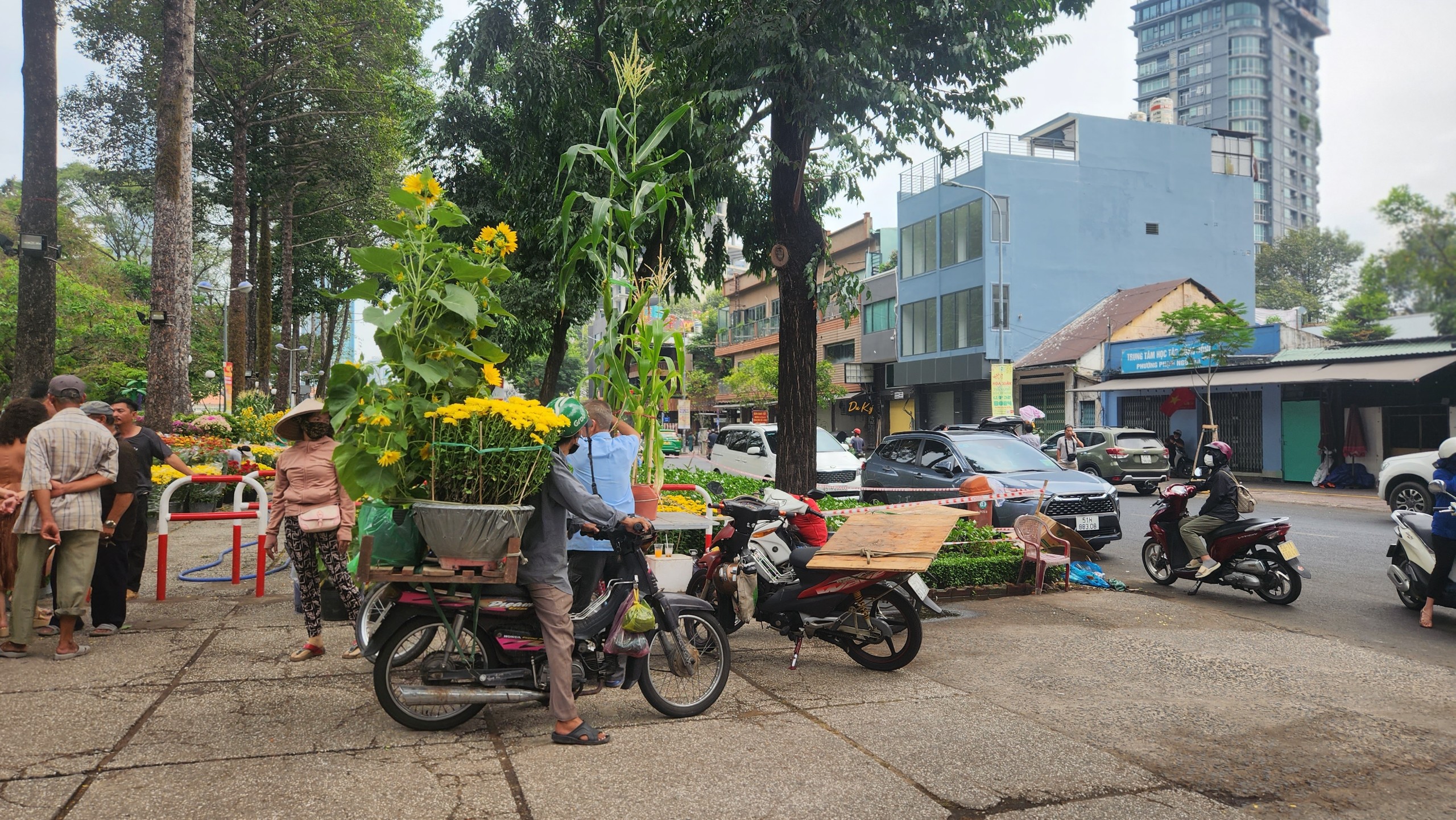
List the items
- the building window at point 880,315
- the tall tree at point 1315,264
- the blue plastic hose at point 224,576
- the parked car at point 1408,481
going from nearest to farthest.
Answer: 1. the blue plastic hose at point 224,576
2. the parked car at point 1408,481
3. the building window at point 880,315
4. the tall tree at point 1315,264

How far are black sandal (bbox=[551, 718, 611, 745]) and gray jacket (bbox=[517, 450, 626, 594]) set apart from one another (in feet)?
2.14

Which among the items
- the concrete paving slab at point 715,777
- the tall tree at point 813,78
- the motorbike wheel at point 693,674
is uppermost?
the tall tree at point 813,78

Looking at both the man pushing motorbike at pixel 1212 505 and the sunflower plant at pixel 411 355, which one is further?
the man pushing motorbike at pixel 1212 505

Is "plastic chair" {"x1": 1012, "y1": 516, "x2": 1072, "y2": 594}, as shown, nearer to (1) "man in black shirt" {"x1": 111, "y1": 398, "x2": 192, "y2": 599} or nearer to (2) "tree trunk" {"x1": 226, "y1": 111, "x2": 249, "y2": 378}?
(1) "man in black shirt" {"x1": 111, "y1": 398, "x2": 192, "y2": 599}

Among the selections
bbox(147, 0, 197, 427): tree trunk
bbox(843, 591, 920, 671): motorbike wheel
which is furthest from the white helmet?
bbox(147, 0, 197, 427): tree trunk

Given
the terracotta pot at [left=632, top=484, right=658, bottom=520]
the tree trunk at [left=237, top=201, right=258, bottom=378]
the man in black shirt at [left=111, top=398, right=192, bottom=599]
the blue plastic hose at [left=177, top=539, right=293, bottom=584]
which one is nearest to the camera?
the terracotta pot at [left=632, top=484, right=658, bottom=520]

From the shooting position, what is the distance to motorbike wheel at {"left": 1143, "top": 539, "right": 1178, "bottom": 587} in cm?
941

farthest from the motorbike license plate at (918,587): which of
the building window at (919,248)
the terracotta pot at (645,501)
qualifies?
the building window at (919,248)

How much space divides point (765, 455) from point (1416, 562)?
1171 cm

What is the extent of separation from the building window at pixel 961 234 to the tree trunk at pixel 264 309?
2549 centimetres

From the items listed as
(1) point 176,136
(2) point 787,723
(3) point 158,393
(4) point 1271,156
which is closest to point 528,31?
(1) point 176,136

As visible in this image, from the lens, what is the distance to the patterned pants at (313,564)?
Answer: 5887mm

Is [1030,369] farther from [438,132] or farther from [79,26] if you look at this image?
[79,26]

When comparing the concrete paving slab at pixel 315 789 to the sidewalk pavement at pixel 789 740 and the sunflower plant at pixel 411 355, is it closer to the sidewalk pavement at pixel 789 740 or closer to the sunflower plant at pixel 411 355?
the sidewalk pavement at pixel 789 740
